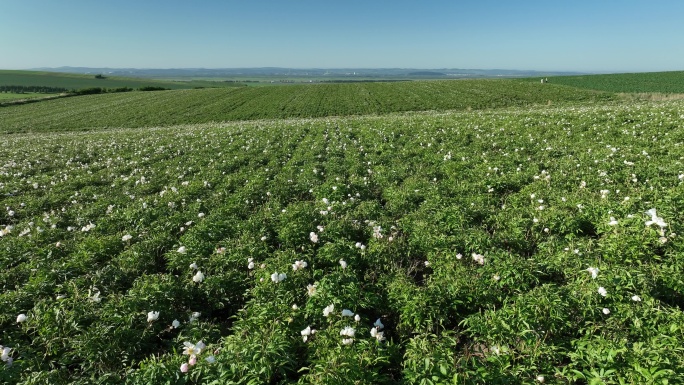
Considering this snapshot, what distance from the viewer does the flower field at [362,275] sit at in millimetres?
3852

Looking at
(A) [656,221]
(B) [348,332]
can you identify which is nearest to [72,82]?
(B) [348,332]

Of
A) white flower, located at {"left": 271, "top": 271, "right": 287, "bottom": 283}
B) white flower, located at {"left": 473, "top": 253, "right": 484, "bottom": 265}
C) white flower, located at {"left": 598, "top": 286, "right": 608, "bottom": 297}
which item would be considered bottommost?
white flower, located at {"left": 271, "top": 271, "right": 287, "bottom": 283}

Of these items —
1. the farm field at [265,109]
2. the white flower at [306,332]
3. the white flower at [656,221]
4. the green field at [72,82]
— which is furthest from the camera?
the green field at [72,82]

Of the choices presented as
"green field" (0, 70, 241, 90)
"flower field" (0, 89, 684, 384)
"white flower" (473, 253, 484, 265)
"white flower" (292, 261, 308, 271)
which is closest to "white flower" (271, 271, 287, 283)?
"flower field" (0, 89, 684, 384)

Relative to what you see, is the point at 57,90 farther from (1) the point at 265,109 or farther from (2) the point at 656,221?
(2) the point at 656,221

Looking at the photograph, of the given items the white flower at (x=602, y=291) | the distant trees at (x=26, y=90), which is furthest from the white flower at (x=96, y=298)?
the distant trees at (x=26, y=90)

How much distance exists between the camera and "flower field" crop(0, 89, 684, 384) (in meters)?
3.85

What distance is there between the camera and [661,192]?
737 cm

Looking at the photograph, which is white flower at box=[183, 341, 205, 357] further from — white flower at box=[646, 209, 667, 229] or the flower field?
white flower at box=[646, 209, 667, 229]

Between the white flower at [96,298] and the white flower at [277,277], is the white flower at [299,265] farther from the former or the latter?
the white flower at [96,298]

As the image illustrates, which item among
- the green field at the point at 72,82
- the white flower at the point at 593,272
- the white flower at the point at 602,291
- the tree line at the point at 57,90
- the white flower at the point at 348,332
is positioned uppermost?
the green field at the point at 72,82

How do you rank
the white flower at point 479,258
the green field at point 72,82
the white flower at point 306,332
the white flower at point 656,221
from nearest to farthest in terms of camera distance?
the white flower at point 306,332 → the white flower at point 656,221 → the white flower at point 479,258 → the green field at point 72,82

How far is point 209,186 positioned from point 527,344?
32.2ft

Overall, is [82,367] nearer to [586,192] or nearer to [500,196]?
[500,196]
